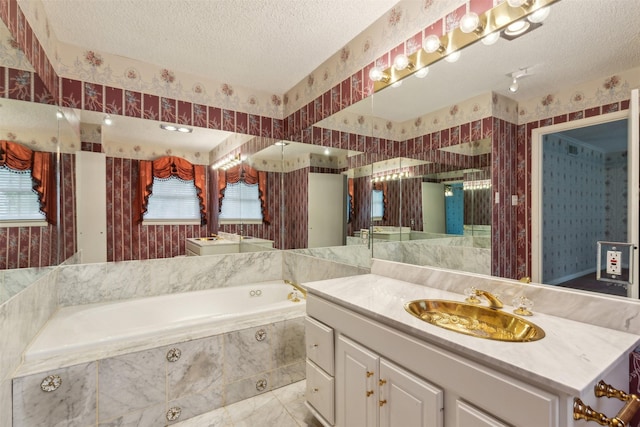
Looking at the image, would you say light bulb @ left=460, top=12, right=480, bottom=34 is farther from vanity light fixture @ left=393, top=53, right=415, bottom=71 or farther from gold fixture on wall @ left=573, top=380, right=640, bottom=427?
gold fixture on wall @ left=573, top=380, right=640, bottom=427

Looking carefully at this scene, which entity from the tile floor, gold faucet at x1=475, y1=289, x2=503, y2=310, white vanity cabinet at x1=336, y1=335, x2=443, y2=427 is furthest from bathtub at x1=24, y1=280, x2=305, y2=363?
gold faucet at x1=475, y1=289, x2=503, y2=310

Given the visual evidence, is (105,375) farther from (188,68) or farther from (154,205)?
(188,68)

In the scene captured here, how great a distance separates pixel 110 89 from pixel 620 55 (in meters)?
3.10

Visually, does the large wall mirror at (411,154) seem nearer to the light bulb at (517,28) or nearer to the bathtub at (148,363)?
the light bulb at (517,28)

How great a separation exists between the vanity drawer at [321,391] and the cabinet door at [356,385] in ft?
0.16

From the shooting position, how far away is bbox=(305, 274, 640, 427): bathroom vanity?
77cm

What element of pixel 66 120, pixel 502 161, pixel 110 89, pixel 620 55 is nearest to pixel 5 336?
pixel 66 120

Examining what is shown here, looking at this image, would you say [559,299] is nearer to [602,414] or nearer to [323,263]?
[602,414]

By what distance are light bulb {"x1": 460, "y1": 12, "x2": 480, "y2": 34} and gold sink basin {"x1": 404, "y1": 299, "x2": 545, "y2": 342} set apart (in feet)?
4.31

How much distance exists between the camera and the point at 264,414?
6.34 feet

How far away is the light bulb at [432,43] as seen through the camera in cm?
160

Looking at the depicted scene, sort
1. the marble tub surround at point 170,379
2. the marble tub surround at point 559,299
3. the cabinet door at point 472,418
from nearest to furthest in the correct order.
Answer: the cabinet door at point 472,418 < the marble tub surround at point 559,299 < the marble tub surround at point 170,379

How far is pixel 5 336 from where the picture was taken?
1.33 m

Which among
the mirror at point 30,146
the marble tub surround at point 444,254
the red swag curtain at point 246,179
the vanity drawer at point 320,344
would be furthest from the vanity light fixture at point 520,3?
the red swag curtain at point 246,179
